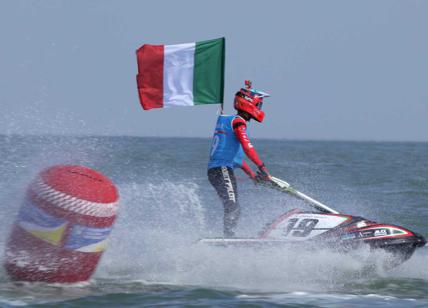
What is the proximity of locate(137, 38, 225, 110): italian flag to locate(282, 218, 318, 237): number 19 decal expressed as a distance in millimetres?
2285

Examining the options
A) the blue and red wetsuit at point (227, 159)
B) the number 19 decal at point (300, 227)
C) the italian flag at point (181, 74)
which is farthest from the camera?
the italian flag at point (181, 74)

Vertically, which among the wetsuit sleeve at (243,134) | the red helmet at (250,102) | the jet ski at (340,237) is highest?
the red helmet at (250,102)

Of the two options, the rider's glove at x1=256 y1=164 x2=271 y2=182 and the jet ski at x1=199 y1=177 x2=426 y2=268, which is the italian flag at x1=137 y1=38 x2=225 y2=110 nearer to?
the rider's glove at x1=256 y1=164 x2=271 y2=182

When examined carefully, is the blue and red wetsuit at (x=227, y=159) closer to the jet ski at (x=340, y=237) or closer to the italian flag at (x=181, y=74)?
the jet ski at (x=340, y=237)

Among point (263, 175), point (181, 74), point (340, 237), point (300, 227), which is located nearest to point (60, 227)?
point (263, 175)

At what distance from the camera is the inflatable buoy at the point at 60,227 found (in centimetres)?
791

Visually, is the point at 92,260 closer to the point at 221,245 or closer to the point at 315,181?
the point at 221,245

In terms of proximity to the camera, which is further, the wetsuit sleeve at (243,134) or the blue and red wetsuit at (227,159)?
the blue and red wetsuit at (227,159)

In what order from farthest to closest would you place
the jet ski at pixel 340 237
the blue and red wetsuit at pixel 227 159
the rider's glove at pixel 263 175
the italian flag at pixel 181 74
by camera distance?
1. the italian flag at pixel 181 74
2. the blue and red wetsuit at pixel 227 159
3. the rider's glove at pixel 263 175
4. the jet ski at pixel 340 237

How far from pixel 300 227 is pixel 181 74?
2.95 meters

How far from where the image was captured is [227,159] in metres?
10.4

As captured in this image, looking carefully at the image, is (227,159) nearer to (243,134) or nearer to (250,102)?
(243,134)

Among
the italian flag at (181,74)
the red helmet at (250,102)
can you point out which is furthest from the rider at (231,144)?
the italian flag at (181,74)

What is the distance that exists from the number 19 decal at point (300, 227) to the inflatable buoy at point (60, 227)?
100 inches
